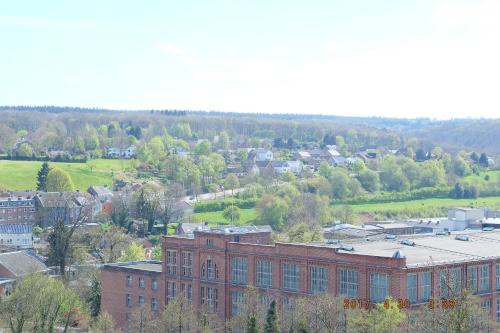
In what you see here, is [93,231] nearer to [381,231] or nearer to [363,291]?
[381,231]

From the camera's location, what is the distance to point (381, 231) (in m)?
106

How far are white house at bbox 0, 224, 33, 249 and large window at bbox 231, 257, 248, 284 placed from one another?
59095 millimetres

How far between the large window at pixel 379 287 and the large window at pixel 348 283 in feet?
4.22

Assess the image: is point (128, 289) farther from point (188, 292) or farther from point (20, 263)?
point (20, 263)

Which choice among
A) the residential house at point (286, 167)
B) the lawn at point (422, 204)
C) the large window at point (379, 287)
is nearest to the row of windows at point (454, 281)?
the large window at point (379, 287)

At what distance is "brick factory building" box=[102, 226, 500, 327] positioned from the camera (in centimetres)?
5800

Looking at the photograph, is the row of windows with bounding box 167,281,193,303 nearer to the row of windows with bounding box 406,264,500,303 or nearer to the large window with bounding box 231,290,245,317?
the large window with bounding box 231,290,245,317

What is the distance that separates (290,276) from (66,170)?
11349 centimetres

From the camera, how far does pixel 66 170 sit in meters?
171

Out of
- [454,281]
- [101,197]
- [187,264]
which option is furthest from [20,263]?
[101,197]

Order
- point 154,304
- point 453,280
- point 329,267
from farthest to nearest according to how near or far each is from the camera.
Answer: point 154,304, point 329,267, point 453,280

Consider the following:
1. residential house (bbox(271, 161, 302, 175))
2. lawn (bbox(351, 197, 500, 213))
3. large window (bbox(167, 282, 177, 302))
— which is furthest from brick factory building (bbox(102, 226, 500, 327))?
residential house (bbox(271, 161, 302, 175))

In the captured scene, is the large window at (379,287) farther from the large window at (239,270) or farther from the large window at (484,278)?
the large window at (239,270)

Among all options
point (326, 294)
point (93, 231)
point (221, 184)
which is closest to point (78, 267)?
point (93, 231)
